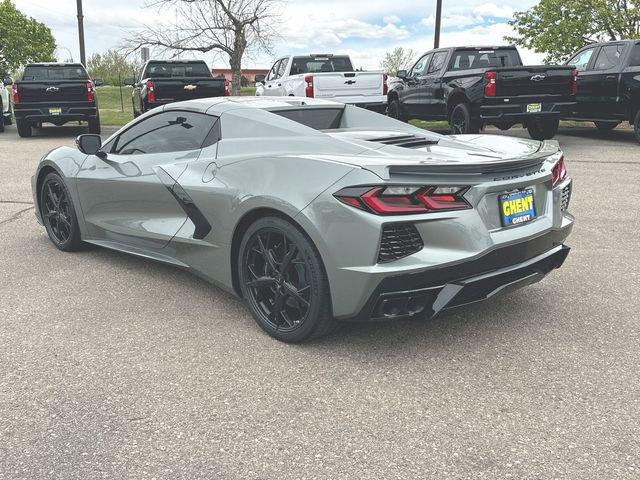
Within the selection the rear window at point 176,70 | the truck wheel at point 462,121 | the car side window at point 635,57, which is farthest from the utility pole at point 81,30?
the car side window at point 635,57

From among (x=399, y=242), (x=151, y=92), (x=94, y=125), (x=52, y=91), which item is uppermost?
(x=52, y=91)

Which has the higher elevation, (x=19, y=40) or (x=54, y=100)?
(x=19, y=40)

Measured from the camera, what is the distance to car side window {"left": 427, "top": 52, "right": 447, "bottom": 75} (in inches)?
514

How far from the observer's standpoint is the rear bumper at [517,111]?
1111cm

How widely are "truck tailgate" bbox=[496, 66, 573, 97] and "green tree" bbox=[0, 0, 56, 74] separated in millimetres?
43451

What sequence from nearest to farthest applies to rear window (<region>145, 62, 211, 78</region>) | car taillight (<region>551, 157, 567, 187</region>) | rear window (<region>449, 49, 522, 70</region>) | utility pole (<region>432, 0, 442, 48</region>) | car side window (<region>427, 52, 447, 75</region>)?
1. car taillight (<region>551, 157, 567, 187</region>)
2. rear window (<region>449, 49, 522, 70</region>)
3. car side window (<region>427, 52, 447, 75</region>)
4. rear window (<region>145, 62, 211, 78</region>)
5. utility pole (<region>432, 0, 442, 48</region>)

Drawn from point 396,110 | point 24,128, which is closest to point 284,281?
point 396,110

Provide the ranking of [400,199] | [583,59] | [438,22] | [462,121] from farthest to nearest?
[438,22], [583,59], [462,121], [400,199]

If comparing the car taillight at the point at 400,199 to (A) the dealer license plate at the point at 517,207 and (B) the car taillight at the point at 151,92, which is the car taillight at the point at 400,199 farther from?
A: (B) the car taillight at the point at 151,92

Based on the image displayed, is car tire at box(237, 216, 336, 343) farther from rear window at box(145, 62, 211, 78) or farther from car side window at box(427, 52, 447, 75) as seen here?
rear window at box(145, 62, 211, 78)

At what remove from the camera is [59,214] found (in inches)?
213

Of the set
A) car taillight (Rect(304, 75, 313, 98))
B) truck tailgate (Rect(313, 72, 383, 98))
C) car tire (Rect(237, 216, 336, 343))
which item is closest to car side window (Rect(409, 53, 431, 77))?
truck tailgate (Rect(313, 72, 383, 98))

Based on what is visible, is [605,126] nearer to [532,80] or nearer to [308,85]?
[532,80]

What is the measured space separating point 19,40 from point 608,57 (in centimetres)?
4721
